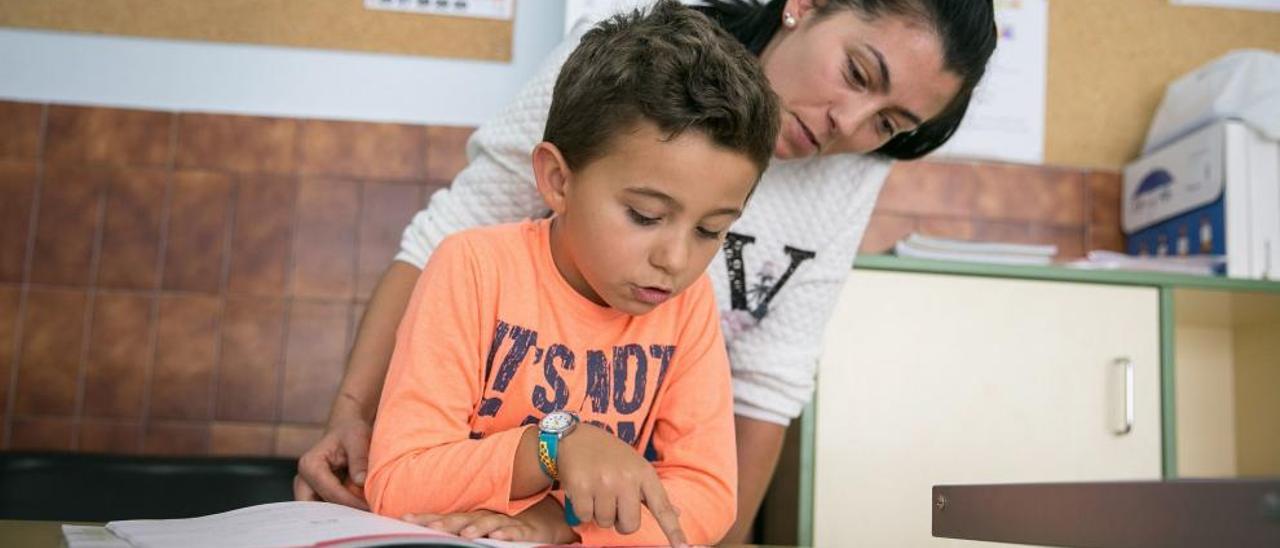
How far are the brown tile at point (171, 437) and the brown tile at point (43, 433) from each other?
145mm

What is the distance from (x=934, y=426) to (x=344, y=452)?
1.13m

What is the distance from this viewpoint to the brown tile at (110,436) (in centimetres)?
214

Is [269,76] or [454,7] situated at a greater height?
[454,7]

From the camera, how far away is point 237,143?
2.21 meters

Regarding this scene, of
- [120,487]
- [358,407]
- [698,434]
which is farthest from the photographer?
[120,487]

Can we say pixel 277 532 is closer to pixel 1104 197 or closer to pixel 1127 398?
pixel 1127 398

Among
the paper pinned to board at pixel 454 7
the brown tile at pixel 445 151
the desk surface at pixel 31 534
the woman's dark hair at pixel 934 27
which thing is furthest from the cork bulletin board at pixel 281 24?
the desk surface at pixel 31 534

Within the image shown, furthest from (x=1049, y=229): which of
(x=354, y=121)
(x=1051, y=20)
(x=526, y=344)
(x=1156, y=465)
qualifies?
(x=526, y=344)

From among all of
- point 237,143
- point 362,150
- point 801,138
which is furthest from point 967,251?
point 237,143

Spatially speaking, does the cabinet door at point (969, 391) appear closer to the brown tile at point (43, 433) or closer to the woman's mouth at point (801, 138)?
the woman's mouth at point (801, 138)

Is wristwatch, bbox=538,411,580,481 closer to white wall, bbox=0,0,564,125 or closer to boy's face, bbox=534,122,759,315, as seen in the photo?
boy's face, bbox=534,122,759,315

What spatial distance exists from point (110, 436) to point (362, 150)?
758mm

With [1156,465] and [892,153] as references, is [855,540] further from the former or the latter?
[892,153]

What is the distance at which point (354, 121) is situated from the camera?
7.30ft
